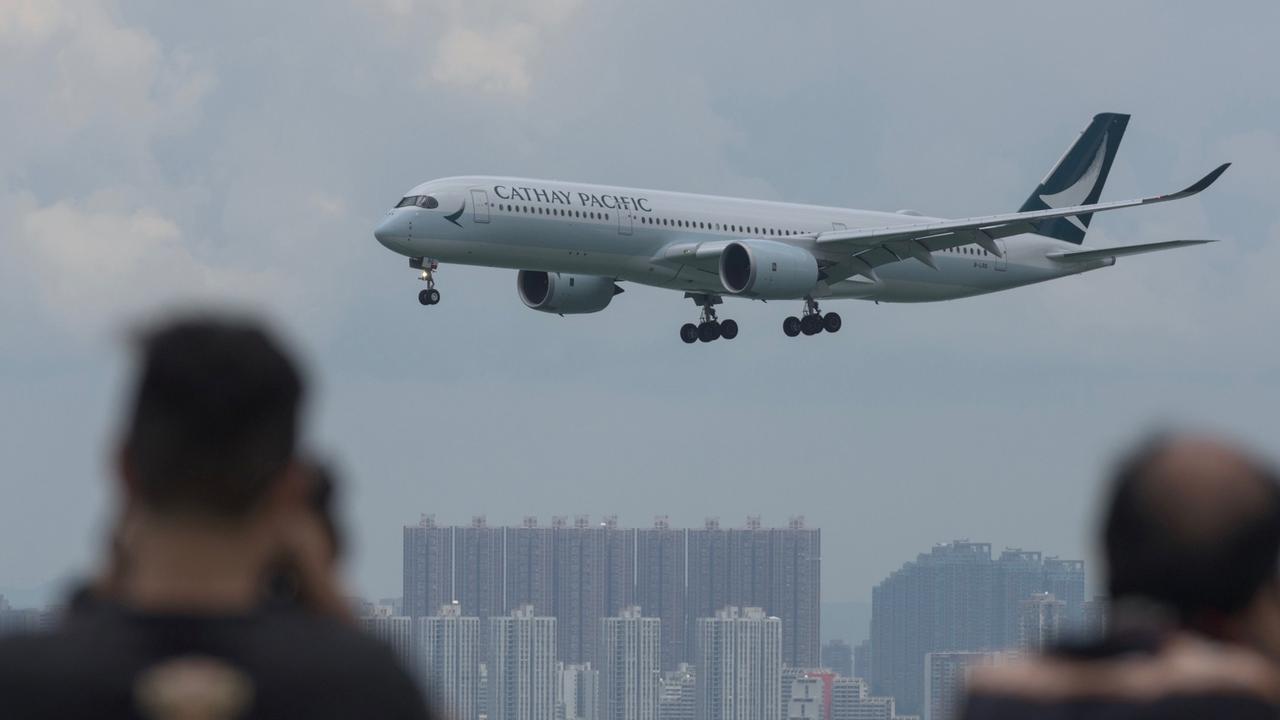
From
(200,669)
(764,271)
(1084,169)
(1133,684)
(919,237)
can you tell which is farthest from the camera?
(1084,169)

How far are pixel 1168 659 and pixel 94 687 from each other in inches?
91.8

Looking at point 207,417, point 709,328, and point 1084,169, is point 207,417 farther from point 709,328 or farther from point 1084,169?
point 1084,169

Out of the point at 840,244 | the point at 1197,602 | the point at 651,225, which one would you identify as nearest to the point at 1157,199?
the point at 840,244

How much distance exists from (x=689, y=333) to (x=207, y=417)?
73.4 meters

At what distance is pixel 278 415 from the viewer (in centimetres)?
523

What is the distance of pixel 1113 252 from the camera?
8062cm

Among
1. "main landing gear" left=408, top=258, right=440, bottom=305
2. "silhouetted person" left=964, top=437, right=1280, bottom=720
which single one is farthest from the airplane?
"silhouetted person" left=964, top=437, right=1280, bottom=720

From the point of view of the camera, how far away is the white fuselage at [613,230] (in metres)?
67.0

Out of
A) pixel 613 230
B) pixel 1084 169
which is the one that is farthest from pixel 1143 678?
pixel 1084 169

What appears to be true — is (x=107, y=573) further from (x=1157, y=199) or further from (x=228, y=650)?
(x=1157, y=199)

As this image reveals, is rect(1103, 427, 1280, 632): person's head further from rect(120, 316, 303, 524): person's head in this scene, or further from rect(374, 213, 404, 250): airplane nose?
rect(374, 213, 404, 250): airplane nose

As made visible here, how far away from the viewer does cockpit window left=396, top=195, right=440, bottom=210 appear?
67.2 meters

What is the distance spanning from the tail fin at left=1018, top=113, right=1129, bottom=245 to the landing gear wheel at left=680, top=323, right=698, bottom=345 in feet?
67.5

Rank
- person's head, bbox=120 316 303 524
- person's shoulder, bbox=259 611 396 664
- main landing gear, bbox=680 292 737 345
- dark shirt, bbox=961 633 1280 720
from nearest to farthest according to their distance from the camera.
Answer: person's shoulder, bbox=259 611 396 664 → person's head, bbox=120 316 303 524 → dark shirt, bbox=961 633 1280 720 → main landing gear, bbox=680 292 737 345
